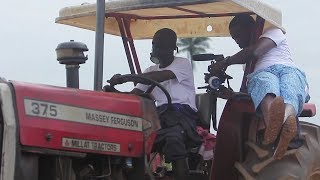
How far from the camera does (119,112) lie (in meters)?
4.98

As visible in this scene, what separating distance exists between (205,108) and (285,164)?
1.00 metres

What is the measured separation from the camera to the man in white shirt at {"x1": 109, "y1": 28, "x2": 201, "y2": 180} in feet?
17.6

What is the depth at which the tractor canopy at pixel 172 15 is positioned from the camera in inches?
216

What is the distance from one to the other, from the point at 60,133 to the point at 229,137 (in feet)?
5.28

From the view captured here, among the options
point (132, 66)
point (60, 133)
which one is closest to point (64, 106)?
point (60, 133)

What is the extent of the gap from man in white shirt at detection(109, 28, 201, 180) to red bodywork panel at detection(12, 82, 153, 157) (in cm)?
32

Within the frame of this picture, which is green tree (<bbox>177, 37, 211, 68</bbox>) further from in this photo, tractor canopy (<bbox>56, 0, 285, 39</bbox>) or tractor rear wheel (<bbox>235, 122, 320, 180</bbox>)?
tractor rear wheel (<bbox>235, 122, 320, 180</bbox>)

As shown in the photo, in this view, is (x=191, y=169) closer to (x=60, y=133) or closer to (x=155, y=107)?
(x=155, y=107)

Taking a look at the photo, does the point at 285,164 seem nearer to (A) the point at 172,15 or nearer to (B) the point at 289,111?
(B) the point at 289,111

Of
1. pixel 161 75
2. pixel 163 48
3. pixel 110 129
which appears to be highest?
pixel 163 48

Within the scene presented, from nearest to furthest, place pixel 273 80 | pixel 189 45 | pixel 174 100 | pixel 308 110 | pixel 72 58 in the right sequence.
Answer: pixel 273 80 → pixel 72 58 → pixel 174 100 → pixel 308 110 → pixel 189 45

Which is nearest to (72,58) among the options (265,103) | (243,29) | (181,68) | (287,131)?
(181,68)

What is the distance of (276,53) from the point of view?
5.48 m

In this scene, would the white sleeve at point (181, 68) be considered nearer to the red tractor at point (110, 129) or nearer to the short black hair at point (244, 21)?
the red tractor at point (110, 129)
